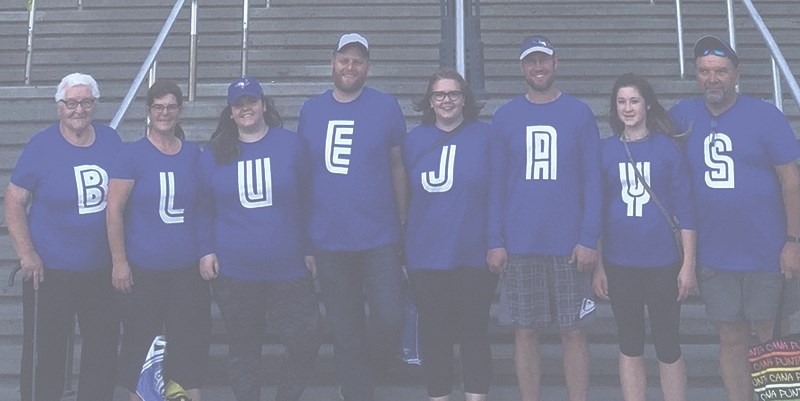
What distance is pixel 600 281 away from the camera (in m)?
6.30

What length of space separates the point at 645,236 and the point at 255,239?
1746 millimetres

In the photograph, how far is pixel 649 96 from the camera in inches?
247

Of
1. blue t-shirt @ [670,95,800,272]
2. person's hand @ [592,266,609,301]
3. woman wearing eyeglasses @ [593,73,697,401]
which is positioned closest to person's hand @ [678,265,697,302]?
woman wearing eyeglasses @ [593,73,697,401]

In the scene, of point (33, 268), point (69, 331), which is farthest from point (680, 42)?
point (33, 268)

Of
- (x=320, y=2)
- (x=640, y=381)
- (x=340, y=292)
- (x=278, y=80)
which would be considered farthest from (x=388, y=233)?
(x=320, y=2)

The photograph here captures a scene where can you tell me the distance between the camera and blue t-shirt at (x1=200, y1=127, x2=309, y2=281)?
632cm

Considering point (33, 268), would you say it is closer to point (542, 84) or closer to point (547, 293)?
point (547, 293)

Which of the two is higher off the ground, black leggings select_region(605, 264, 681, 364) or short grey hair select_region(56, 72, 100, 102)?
short grey hair select_region(56, 72, 100, 102)

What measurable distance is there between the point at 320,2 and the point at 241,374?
5.24m

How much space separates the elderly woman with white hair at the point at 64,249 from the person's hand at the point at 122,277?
0.11m

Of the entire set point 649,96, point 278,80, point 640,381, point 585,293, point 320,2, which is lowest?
point 640,381

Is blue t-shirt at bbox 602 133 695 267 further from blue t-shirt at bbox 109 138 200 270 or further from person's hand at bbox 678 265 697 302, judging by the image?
blue t-shirt at bbox 109 138 200 270

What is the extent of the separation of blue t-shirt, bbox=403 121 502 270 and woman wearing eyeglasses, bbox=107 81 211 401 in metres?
1.03

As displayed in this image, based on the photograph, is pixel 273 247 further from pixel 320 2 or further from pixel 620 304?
pixel 320 2
